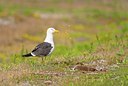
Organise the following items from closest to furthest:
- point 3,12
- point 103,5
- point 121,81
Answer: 1. point 121,81
2. point 3,12
3. point 103,5

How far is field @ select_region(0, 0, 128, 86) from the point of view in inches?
480

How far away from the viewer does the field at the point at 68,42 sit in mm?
12203

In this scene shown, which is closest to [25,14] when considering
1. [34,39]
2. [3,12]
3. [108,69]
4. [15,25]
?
[3,12]

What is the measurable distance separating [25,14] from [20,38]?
7.83 meters

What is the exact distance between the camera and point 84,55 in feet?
48.3

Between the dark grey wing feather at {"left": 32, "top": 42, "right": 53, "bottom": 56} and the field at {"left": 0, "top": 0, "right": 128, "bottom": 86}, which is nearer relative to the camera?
the field at {"left": 0, "top": 0, "right": 128, "bottom": 86}

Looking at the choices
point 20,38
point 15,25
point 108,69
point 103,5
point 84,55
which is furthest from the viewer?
point 103,5

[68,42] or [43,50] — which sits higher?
[68,42]

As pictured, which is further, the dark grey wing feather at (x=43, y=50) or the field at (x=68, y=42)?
the dark grey wing feather at (x=43, y=50)

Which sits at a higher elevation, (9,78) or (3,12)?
(3,12)

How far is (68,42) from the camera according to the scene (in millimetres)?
24812

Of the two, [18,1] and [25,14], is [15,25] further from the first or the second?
[18,1]

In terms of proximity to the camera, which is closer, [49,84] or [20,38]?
[49,84]

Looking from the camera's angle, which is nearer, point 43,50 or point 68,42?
point 43,50
